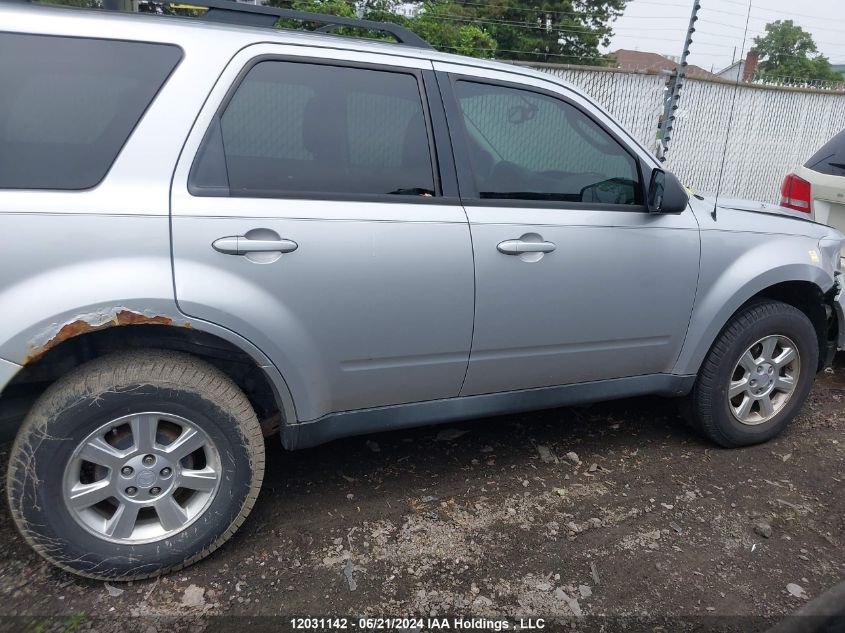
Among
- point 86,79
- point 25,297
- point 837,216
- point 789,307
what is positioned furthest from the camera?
point 837,216

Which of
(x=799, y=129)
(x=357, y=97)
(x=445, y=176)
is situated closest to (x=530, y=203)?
(x=445, y=176)

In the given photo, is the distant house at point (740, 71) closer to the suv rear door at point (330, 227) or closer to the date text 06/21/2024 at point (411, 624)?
the suv rear door at point (330, 227)

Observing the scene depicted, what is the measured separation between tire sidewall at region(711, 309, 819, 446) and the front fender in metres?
0.15

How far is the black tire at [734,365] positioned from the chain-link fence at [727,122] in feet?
21.7

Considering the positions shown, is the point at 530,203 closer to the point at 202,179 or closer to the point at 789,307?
the point at 202,179

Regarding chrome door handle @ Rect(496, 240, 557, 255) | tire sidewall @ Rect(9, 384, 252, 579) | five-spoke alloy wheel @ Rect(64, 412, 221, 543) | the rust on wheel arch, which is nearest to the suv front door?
chrome door handle @ Rect(496, 240, 557, 255)

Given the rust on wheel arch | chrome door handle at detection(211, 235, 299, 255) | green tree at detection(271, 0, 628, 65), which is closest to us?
the rust on wheel arch

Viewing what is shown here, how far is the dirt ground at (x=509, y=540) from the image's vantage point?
2391 millimetres

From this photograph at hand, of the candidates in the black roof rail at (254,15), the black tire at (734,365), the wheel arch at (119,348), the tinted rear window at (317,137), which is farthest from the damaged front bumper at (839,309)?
the wheel arch at (119,348)

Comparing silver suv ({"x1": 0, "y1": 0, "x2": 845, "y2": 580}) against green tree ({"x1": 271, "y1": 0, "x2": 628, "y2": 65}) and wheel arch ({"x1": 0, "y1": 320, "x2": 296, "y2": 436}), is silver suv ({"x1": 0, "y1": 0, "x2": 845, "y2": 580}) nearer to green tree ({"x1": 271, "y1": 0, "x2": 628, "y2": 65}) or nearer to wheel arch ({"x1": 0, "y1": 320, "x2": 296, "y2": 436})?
wheel arch ({"x1": 0, "y1": 320, "x2": 296, "y2": 436})

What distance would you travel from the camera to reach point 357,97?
261 cm

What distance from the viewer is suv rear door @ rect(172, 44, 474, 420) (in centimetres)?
230

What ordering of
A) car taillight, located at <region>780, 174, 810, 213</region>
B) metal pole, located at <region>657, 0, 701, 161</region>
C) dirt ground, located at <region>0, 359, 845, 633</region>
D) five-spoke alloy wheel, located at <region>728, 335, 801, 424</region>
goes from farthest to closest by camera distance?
1. metal pole, located at <region>657, 0, 701, 161</region>
2. car taillight, located at <region>780, 174, 810, 213</region>
3. five-spoke alloy wheel, located at <region>728, 335, 801, 424</region>
4. dirt ground, located at <region>0, 359, 845, 633</region>

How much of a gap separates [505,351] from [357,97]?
3.97ft
